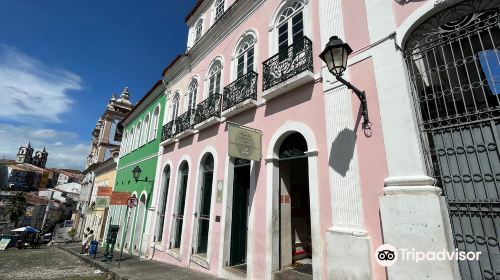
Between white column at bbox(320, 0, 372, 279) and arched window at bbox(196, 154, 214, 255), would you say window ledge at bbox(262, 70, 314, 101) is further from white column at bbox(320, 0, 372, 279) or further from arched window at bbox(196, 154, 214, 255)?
arched window at bbox(196, 154, 214, 255)

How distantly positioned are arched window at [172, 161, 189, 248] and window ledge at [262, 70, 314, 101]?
507 centimetres

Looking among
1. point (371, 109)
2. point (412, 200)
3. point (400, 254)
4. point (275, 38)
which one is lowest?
point (400, 254)

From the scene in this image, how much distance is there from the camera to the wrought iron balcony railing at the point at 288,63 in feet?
18.3

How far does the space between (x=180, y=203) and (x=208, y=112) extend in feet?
12.1

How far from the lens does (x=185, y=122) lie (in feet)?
32.1

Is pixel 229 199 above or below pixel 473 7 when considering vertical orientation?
below

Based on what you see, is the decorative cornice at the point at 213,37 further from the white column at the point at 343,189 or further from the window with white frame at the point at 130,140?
the window with white frame at the point at 130,140

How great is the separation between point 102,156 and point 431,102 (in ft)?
95.7

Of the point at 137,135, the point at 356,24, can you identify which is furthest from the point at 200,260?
the point at 137,135

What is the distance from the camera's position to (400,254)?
3.36 m

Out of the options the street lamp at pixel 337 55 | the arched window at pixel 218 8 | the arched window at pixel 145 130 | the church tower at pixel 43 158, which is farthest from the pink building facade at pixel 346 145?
the church tower at pixel 43 158

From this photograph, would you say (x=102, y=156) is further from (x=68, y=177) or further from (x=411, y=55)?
(x=68, y=177)

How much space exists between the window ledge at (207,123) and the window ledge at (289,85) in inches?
84.6

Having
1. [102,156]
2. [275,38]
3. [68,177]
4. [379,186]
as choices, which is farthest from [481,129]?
[68,177]
